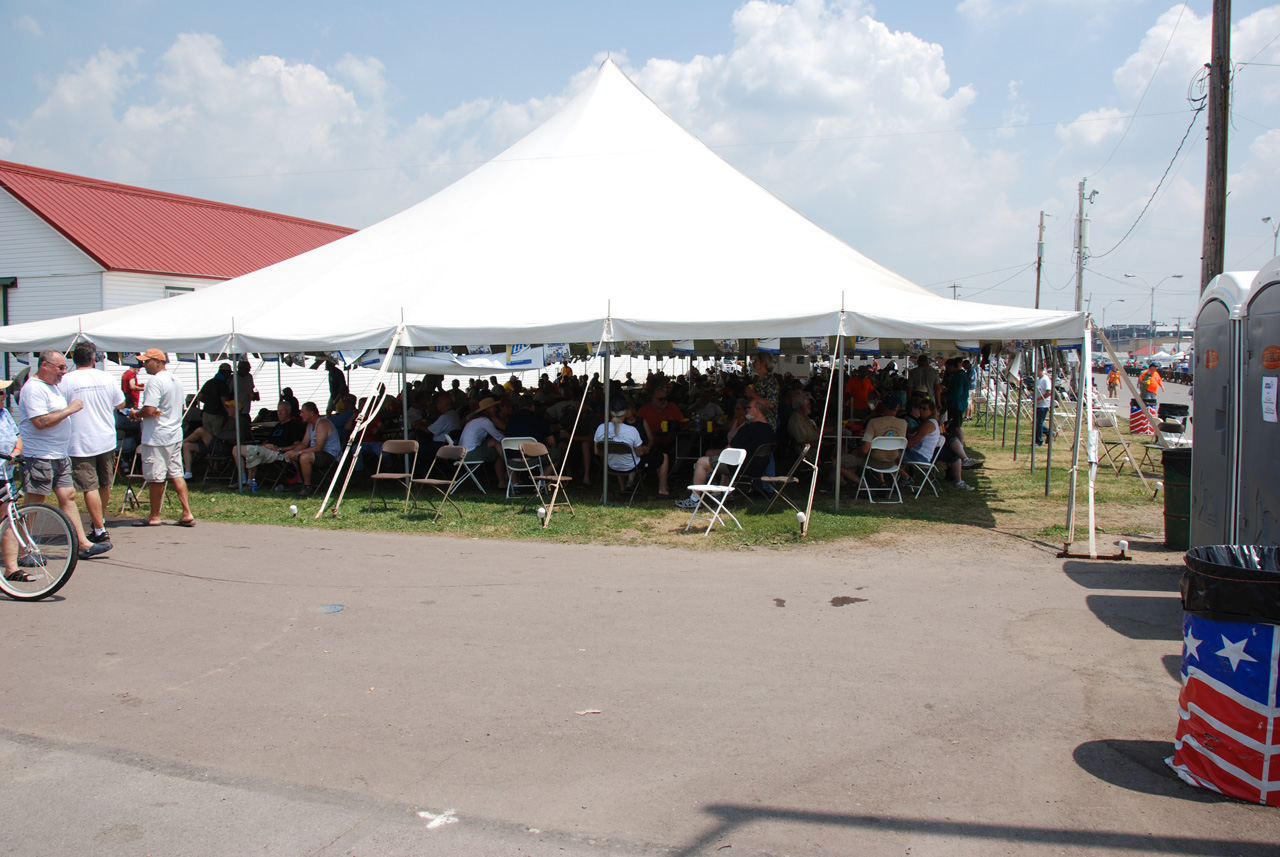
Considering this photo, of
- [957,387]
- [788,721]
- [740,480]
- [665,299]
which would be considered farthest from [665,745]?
[957,387]

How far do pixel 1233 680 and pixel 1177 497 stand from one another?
5184 mm

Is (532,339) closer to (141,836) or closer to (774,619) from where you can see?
(774,619)

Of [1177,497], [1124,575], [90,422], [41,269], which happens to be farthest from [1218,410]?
[41,269]

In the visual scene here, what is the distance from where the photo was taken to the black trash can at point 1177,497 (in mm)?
7410

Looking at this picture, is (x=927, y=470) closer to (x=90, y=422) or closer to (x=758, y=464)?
(x=758, y=464)

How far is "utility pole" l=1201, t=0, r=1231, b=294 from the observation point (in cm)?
1068

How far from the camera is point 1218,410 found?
19.5ft

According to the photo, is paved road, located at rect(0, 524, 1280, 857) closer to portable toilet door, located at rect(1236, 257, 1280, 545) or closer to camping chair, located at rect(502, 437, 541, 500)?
portable toilet door, located at rect(1236, 257, 1280, 545)

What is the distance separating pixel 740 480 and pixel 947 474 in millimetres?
3714

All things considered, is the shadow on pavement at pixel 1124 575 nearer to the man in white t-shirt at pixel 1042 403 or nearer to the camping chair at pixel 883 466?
the camping chair at pixel 883 466

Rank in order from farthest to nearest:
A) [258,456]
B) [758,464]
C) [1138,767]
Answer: [258,456], [758,464], [1138,767]

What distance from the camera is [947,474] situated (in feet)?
38.3

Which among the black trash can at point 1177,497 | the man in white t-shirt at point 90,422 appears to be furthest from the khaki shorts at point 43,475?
the black trash can at point 1177,497

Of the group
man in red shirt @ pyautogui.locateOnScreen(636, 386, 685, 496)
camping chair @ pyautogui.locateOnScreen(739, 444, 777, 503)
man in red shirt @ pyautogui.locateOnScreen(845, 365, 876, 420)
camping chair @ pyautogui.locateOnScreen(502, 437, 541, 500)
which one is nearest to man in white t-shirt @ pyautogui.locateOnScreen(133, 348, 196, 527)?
camping chair @ pyautogui.locateOnScreen(502, 437, 541, 500)
